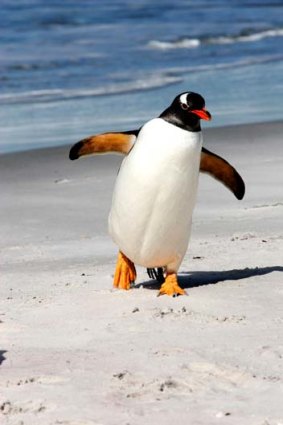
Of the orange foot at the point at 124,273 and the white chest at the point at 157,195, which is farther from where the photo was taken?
the orange foot at the point at 124,273

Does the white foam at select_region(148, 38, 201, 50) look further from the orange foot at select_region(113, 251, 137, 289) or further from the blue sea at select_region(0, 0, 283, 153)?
the orange foot at select_region(113, 251, 137, 289)

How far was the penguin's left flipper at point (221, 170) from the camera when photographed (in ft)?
19.9

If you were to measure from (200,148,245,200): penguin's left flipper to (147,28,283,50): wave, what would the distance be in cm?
1723

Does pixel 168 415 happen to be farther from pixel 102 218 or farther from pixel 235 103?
pixel 235 103

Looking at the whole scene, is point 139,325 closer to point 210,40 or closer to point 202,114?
point 202,114

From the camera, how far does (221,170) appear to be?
6.11 m

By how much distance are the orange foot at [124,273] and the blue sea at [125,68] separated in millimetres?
5932

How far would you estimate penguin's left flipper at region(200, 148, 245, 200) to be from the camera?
19.9ft

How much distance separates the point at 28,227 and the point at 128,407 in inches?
168

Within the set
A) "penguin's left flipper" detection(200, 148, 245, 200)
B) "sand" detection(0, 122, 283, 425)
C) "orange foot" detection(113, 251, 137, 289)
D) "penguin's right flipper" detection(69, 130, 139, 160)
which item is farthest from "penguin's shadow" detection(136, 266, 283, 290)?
"penguin's right flipper" detection(69, 130, 139, 160)

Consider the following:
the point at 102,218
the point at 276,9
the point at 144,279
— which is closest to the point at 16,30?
the point at 276,9

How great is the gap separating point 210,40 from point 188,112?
1952 centimetres

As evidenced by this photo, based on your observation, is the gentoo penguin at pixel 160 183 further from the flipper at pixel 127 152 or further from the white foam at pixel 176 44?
the white foam at pixel 176 44

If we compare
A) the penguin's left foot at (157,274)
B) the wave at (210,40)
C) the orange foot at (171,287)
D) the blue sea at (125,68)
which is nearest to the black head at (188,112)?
the orange foot at (171,287)
